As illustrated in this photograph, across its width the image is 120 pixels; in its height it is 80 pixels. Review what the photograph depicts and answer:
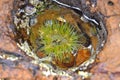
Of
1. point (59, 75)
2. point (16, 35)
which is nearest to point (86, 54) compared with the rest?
point (59, 75)

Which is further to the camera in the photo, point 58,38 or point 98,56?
point 58,38

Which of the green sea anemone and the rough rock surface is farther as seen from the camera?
the green sea anemone

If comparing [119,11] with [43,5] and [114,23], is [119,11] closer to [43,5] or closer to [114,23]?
[114,23]

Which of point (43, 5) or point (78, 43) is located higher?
point (43, 5)

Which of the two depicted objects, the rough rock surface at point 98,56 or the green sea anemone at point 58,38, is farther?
the green sea anemone at point 58,38
